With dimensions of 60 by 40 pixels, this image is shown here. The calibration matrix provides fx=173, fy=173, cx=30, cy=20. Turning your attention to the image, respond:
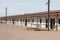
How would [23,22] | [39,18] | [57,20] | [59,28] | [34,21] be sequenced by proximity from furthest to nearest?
[23,22]
[34,21]
[39,18]
[57,20]
[59,28]

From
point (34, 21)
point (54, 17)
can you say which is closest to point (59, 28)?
point (54, 17)

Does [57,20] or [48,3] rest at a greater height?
[48,3]

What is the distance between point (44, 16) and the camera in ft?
104

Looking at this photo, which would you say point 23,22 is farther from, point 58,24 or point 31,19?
point 58,24

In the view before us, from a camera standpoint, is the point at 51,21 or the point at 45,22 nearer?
the point at 51,21

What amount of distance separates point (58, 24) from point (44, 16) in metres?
5.48

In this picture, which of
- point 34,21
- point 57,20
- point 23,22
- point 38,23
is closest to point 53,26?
point 57,20

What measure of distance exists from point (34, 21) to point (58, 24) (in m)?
10.8

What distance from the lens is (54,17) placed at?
28.2 metres

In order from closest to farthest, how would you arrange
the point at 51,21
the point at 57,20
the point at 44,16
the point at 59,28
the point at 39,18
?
the point at 59,28 → the point at 57,20 → the point at 51,21 → the point at 44,16 → the point at 39,18

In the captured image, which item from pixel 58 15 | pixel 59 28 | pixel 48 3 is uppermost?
pixel 48 3

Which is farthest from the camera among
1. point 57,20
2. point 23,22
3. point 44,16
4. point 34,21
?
point 23,22

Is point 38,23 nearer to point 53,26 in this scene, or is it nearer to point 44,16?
point 44,16

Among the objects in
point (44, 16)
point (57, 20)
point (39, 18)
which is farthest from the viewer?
point (39, 18)
